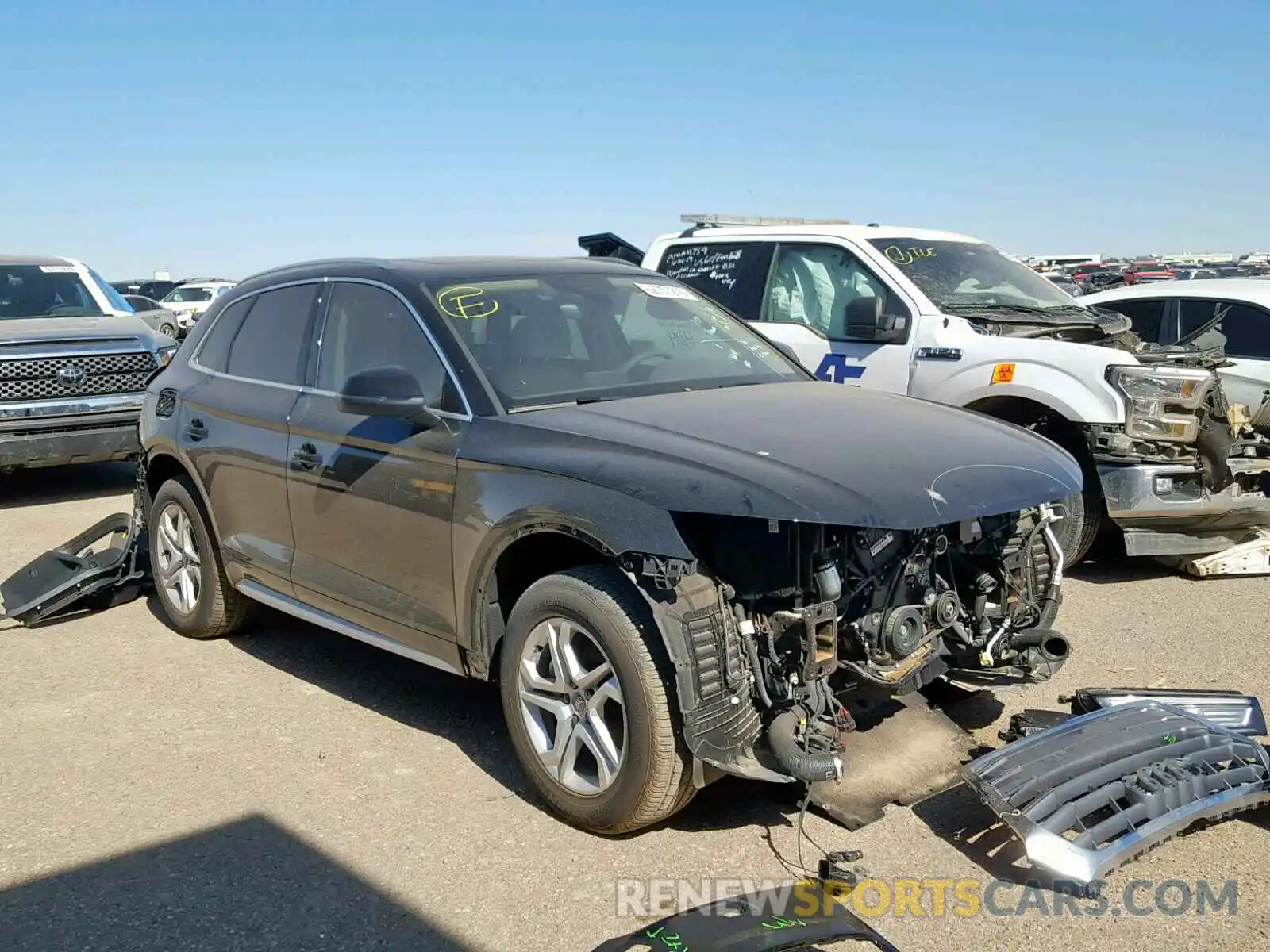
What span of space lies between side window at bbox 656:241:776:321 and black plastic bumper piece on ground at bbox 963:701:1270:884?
4.48m

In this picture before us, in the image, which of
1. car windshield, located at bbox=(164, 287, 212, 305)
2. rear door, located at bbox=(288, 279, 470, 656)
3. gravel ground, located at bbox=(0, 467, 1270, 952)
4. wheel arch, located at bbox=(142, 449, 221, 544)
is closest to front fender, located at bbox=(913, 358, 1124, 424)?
gravel ground, located at bbox=(0, 467, 1270, 952)

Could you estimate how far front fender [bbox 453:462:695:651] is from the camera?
3.37 m

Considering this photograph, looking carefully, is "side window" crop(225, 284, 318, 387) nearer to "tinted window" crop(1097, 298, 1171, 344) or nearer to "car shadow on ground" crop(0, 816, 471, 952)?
"car shadow on ground" crop(0, 816, 471, 952)

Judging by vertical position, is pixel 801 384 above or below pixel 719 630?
above

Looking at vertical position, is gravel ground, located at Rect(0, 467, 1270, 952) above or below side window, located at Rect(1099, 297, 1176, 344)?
below

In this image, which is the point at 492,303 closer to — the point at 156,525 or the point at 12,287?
the point at 156,525

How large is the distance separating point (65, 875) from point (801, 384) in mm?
3159

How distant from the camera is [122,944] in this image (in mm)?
3137

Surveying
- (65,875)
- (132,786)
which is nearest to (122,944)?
(65,875)

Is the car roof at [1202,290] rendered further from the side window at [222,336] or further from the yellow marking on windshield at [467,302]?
the side window at [222,336]

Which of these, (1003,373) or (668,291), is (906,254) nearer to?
(1003,373)

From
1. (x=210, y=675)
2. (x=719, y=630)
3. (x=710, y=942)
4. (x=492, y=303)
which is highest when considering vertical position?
(x=492, y=303)

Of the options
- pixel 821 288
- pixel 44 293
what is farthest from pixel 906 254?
pixel 44 293

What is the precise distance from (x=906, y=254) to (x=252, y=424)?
4398 mm
